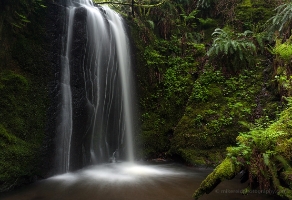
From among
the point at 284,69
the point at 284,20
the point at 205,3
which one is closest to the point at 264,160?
the point at 284,69

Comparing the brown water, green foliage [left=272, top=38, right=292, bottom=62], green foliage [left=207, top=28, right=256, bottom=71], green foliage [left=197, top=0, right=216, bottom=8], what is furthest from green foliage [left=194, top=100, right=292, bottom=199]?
green foliage [left=197, top=0, right=216, bottom=8]

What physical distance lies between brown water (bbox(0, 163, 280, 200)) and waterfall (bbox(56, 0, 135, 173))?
0.75 m

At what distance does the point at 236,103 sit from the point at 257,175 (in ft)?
12.4

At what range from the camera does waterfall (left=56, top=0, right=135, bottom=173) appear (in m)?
6.37

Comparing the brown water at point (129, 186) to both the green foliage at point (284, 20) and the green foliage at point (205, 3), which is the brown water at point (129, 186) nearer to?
the green foliage at point (284, 20)

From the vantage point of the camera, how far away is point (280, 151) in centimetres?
376

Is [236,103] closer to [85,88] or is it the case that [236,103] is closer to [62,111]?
[85,88]

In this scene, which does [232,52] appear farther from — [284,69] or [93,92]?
[93,92]

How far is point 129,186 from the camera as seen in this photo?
4.93 meters

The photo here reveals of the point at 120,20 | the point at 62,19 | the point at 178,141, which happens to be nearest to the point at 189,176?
the point at 178,141

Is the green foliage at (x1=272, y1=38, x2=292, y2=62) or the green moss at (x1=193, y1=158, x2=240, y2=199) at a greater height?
the green foliage at (x1=272, y1=38, x2=292, y2=62)

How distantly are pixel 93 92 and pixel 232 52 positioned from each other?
180 inches

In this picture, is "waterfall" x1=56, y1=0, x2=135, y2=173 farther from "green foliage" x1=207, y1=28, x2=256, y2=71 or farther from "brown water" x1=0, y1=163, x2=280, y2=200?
"green foliage" x1=207, y1=28, x2=256, y2=71

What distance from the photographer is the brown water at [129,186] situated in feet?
14.1
